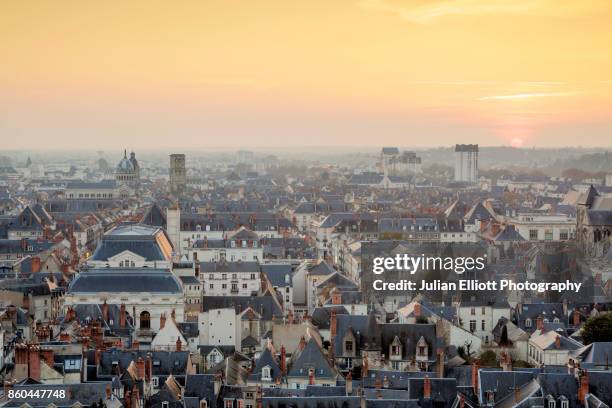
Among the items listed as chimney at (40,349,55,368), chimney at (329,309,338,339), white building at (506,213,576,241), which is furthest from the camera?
white building at (506,213,576,241)

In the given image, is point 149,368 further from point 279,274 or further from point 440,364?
point 279,274

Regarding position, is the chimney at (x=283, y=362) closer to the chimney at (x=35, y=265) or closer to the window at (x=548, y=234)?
the chimney at (x=35, y=265)

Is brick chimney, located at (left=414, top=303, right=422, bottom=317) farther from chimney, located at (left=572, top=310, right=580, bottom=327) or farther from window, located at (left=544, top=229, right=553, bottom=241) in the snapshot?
window, located at (left=544, top=229, right=553, bottom=241)

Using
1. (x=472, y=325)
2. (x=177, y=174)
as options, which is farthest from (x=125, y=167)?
(x=472, y=325)

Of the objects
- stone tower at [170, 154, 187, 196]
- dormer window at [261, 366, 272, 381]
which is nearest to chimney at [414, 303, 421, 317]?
dormer window at [261, 366, 272, 381]

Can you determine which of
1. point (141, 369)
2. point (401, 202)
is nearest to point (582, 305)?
point (141, 369)

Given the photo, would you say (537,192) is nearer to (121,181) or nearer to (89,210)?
(121,181)
